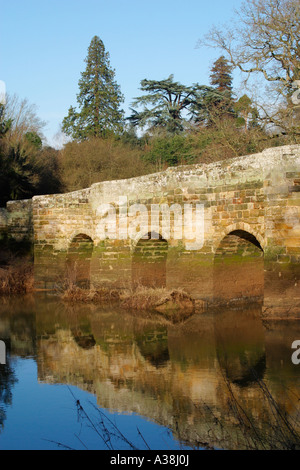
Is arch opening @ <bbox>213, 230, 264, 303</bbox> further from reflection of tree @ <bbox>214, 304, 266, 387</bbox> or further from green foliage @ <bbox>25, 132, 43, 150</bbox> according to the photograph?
green foliage @ <bbox>25, 132, 43, 150</bbox>

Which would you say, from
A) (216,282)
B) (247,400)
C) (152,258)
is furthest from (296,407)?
(152,258)

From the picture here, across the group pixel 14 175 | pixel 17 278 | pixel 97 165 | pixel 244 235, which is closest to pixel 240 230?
pixel 244 235

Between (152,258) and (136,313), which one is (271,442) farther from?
(152,258)

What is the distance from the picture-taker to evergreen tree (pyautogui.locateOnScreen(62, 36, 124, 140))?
3191 centimetres

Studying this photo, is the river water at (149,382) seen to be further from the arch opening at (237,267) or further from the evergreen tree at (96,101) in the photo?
the evergreen tree at (96,101)

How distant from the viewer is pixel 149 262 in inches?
583

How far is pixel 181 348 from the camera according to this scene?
9516 mm

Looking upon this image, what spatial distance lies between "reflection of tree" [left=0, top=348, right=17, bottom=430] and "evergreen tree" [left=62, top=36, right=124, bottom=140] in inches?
930

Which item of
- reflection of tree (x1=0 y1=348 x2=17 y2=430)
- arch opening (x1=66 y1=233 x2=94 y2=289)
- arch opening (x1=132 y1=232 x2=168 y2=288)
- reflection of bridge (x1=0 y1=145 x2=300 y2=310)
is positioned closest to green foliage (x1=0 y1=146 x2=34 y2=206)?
reflection of bridge (x1=0 y1=145 x2=300 y2=310)

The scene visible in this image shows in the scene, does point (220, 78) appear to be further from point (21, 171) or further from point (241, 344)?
point (241, 344)

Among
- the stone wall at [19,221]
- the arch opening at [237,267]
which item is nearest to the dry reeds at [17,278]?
the stone wall at [19,221]

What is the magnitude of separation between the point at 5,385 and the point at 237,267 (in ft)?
22.4

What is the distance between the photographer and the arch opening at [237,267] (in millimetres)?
12594
